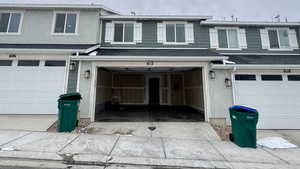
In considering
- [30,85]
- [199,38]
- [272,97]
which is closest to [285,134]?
[272,97]

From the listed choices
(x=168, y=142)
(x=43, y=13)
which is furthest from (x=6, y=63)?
(x=168, y=142)

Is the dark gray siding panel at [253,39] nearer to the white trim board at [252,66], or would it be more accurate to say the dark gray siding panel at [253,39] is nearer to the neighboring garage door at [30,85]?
the white trim board at [252,66]

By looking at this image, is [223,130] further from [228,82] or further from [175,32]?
[175,32]

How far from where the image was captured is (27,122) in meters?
5.34

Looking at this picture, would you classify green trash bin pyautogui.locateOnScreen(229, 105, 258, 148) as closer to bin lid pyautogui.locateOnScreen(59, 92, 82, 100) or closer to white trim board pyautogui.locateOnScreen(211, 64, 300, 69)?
white trim board pyautogui.locateOnScreen(211, 64, 300, 69)

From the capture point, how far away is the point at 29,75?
6141mm

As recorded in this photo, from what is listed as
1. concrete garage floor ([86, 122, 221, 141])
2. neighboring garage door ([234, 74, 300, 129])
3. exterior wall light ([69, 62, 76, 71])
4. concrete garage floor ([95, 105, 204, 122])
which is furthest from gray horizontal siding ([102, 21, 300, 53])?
concrete garage floor ([86, 122, 221, 141])

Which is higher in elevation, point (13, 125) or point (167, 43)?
point (167, 43)

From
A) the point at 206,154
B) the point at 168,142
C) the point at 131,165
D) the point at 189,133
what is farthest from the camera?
the point at 189,133

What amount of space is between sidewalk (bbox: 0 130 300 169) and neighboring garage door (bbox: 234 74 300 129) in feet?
7.32

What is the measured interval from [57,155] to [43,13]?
841 centimetres

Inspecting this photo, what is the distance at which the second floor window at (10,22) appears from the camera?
24.8 ft

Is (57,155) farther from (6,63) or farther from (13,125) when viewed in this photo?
(6,63)

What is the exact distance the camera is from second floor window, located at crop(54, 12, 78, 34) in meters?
7.62
